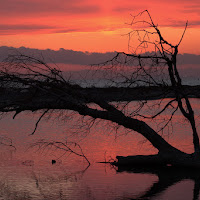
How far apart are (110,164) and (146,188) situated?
2635 millimetres

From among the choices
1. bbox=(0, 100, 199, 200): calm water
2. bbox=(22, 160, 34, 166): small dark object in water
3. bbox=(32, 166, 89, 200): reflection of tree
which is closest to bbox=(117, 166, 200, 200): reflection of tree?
bbox=(0, 100, 199, 200): calm water

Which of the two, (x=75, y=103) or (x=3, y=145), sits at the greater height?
(x=75, y=103)

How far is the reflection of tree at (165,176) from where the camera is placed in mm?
9961

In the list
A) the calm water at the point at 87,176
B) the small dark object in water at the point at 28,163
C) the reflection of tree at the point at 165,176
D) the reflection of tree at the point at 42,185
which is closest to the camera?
the reflection of tree at the point at 42,185

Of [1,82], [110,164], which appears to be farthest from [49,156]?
[1,82]

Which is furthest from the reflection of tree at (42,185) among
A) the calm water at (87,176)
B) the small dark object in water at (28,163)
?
the small dark object in water at (28,163)

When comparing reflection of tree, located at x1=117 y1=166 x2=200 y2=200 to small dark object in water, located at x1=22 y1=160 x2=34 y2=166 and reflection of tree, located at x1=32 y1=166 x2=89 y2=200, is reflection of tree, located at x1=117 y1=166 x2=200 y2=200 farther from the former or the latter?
small dark object in water, located at x1=22 y1=160 x2=34 y2=166

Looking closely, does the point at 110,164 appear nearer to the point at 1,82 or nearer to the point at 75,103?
the point at 75,103

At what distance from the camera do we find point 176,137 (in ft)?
60.0

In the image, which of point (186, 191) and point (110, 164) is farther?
point (110, 164)

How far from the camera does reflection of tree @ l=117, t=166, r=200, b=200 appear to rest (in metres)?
9.96

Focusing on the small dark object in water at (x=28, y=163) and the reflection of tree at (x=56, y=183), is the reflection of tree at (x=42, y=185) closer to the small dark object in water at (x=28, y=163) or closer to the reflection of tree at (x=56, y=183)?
the reflection of tree at (x=56, y=183)

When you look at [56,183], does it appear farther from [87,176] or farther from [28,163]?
[28,163]

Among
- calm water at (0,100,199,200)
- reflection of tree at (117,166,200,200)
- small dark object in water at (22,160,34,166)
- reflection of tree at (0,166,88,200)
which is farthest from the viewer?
small dark object in water at (22,160,34,166)
